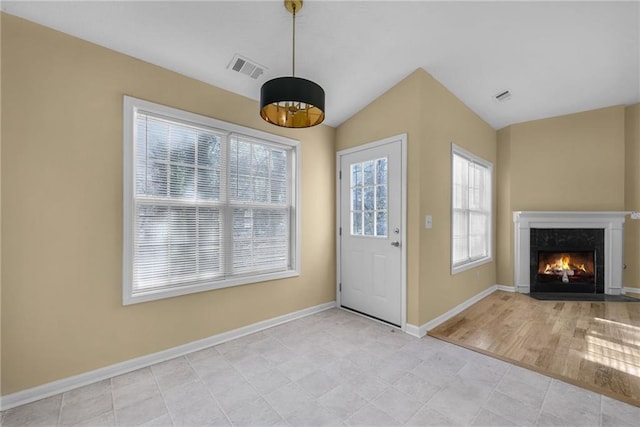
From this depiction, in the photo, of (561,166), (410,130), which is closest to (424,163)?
(410,130)

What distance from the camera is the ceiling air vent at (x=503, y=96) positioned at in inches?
151

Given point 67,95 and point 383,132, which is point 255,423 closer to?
point 67,95

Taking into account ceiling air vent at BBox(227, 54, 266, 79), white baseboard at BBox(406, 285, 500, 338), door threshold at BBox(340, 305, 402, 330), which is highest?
ceiling air vent at BBox(227, 54, 266, 79)

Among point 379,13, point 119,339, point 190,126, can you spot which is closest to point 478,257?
point 379,13

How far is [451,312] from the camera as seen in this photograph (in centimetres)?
363

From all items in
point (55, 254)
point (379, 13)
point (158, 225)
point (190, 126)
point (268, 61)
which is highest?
point (379, 13)

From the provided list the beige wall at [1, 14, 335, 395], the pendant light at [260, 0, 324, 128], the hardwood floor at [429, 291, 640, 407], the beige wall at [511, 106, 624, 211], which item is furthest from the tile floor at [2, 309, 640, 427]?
the beige wall at [511, 106, 624, 211]

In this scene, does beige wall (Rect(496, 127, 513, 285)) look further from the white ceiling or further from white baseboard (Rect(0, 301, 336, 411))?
white baseboard (Rect(0, 301, 336, 411))

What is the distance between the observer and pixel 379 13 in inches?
94.8

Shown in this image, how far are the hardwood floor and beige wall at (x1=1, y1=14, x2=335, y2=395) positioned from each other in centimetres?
301

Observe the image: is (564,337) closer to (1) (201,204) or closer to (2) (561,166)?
(2) (561,166)

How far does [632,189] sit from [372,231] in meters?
4.18

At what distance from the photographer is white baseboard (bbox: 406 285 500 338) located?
3090mm

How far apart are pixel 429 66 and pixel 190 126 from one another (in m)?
2.58
